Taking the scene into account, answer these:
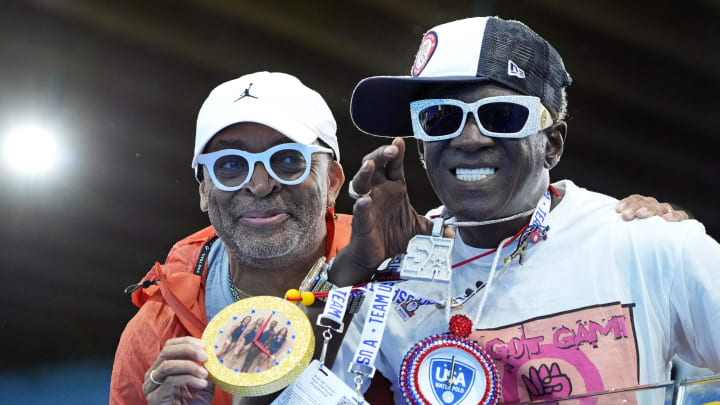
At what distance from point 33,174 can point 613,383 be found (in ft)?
10.9

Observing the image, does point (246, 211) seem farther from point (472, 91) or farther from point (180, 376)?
point (472, 91)

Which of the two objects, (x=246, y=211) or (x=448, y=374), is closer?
(x=448, y=374)

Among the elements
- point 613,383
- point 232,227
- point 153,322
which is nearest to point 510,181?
point 613,383

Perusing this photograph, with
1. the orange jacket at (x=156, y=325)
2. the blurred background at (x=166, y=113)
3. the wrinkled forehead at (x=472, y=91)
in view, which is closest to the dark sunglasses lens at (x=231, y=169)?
the orange jacket at (x=156, y=325)

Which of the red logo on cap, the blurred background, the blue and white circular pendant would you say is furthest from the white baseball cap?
the blurred background

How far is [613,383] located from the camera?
4.95 feet

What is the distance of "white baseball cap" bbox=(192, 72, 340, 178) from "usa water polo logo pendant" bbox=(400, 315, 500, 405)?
945 millimetres

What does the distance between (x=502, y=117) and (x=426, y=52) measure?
0.29 m

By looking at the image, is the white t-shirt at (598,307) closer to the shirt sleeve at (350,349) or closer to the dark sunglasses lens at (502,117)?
the shirt sleeve at (350,349)

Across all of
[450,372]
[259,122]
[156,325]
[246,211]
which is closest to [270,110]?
[259,122]

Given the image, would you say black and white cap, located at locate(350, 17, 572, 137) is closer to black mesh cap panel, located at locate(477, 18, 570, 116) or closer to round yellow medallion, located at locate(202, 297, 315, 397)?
black mesh cap panel, located at locate(477, 18, 570, 116)

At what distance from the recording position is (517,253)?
1.69 meters

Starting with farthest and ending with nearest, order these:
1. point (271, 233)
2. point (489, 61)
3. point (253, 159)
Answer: point (271, 233), point (253, 159), point (489, 61)

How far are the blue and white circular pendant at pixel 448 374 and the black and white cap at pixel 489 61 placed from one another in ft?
2.04
